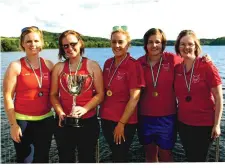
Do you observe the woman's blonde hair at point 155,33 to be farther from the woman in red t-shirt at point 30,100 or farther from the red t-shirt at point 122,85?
the woman in red t-shirt at point 30,100

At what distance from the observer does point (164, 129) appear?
2.66m

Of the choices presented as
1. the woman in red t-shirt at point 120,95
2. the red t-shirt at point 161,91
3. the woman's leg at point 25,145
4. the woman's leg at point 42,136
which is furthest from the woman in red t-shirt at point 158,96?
the woman's leg at point 25,145

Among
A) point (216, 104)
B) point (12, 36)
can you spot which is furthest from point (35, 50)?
point (216, 104)

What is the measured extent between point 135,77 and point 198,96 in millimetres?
566

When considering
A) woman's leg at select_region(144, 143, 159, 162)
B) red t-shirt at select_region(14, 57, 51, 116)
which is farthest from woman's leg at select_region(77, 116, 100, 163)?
woman's leg at select_region(144, 143, 159, 162)

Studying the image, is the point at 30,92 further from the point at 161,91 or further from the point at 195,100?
the point at 195,100

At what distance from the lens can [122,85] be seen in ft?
8.39

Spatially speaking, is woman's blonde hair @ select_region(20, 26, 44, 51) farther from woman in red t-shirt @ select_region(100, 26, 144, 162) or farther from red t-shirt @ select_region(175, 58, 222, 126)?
red t-shirt @ select_region(175, 58, 222, 126)

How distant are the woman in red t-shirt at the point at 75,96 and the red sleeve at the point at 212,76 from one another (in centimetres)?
90

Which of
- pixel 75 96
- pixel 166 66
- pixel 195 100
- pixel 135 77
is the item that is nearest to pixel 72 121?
pixel 75 96

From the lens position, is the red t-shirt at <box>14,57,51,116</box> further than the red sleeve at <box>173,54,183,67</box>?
No

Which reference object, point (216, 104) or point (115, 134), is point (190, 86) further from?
point (115, 134)

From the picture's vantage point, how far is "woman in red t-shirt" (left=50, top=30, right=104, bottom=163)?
8.22 feet

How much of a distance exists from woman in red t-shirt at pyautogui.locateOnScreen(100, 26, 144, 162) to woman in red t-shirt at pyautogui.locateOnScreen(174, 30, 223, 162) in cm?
39
